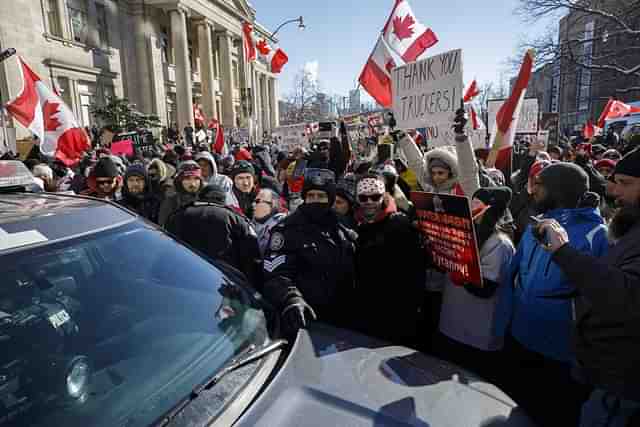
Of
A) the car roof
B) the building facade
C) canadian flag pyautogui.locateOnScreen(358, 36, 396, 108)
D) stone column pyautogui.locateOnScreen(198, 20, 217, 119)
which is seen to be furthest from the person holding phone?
stone column pyautogui.locateOnScreen(198, 20, 217, 119)

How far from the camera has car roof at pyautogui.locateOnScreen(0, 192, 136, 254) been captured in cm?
146

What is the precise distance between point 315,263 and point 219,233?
0.99 m

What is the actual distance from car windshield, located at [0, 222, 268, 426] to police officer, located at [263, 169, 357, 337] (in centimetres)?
55

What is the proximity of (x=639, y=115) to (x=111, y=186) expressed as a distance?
2213 centimetres

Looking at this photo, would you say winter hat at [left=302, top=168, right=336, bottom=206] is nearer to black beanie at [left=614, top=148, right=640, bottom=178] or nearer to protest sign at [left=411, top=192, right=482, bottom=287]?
protest sign at [left=411, top=192, right=482, bottom=287]

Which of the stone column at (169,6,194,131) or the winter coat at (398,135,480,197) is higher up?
the stone column at (169,6,194,131)

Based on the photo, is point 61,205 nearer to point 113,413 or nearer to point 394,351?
point 113,413

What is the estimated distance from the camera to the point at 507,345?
9.09 feet

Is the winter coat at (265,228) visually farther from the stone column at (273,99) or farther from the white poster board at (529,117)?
the stone column at (273,99)

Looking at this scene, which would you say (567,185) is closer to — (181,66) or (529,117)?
(529,117)

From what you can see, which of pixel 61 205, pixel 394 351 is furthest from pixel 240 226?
pixel 394 351

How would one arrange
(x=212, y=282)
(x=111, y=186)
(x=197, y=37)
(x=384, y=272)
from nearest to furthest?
(x=212, y=282) < (x=384, y=272) < (x=111, y=186) < (x=197, y=37)

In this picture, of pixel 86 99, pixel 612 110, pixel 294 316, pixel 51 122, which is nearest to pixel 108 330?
pixel 294 316

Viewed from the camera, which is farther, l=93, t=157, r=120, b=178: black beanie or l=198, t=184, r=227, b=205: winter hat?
l=93, t=157, r=120, b=178: black beanie
